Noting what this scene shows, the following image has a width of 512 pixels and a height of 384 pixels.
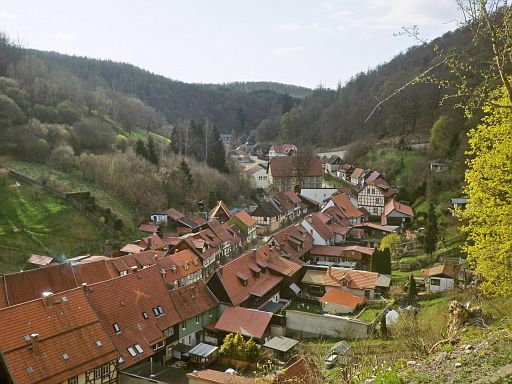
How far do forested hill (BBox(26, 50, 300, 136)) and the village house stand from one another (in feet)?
369

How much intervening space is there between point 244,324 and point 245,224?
22003 millimetres

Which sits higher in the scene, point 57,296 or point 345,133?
Answer: point 345,133

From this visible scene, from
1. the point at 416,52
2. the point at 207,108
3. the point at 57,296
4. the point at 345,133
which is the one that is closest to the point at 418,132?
the point at 345,133

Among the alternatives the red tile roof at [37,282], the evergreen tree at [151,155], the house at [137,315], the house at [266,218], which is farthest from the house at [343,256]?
the evergreen tree at [151,155]

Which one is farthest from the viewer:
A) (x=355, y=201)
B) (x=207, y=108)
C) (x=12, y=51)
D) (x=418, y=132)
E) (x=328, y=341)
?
(x=207, y=108)

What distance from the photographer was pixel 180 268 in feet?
107

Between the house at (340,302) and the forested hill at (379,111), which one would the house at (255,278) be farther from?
the forested hill at (379,111)

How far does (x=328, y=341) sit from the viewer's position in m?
25.3

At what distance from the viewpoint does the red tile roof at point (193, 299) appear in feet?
83.7

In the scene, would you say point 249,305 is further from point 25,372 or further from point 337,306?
point 25,372

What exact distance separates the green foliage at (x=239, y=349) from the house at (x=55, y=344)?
18.3ft

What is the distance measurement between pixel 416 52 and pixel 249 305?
94752 millimetres

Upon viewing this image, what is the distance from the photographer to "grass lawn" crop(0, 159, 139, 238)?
4762cm

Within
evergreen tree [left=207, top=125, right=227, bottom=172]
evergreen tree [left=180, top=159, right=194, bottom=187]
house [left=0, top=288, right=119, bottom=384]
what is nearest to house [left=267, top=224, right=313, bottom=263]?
house [left=0, top=288, right=119, bottom=384]
